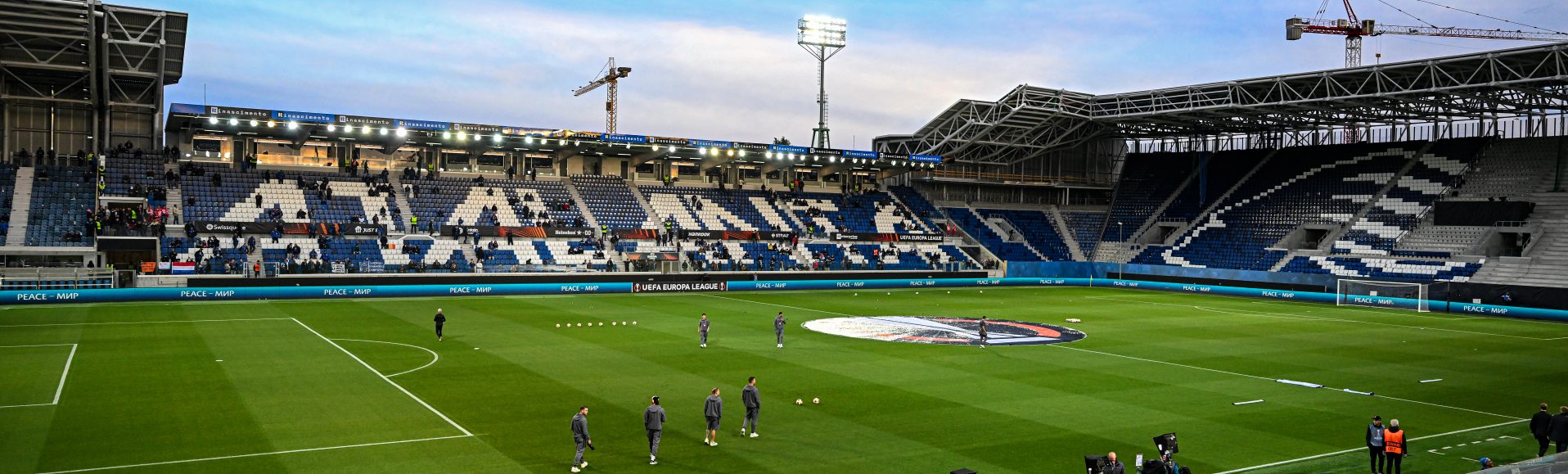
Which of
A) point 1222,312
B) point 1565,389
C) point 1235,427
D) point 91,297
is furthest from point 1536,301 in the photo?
point 91,297

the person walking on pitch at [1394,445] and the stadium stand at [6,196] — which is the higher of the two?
the stadium stand at [6,196]

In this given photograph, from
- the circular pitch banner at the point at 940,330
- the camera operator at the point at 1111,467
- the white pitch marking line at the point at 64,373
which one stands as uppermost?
the camera operator at the point at 1111,467

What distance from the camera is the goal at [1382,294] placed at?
179ft

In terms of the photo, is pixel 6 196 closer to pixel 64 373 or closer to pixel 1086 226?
pixel 64 373

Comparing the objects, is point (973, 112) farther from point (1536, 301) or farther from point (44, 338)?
point (44, 338)

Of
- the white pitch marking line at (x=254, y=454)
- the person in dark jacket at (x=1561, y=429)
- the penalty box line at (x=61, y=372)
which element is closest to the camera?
the white pitch marking line at (x=254, y=454)

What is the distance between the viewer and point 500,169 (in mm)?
71688

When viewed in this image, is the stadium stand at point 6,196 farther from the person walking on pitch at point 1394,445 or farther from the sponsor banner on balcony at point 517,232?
the person walking on pitch at point 1394,445

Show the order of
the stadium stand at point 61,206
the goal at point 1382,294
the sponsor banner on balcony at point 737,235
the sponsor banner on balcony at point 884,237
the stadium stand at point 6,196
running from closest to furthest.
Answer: the stadium stand at point 6,196 → the stadium stand at point 61,206 → the goal at point 1382,294 → the sponsor banner on balcony at point 737,235 → the sponsor banner on balcony at point 884,237

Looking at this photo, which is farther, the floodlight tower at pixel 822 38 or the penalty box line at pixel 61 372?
the floodlight tower at pixel 822 38

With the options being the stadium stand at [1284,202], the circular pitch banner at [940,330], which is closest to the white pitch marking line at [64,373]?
the circular pitch banner at [940,330]

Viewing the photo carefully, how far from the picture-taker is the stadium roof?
175 ft

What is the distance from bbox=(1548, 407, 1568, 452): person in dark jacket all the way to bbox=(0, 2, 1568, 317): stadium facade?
129 feet

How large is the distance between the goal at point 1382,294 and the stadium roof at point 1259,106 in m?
10.1
